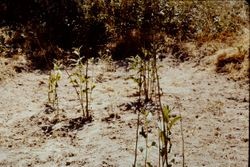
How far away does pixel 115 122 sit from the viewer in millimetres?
5336

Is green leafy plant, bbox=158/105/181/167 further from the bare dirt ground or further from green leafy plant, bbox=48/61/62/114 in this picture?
green leafy plant, bbox=48/61/62/114

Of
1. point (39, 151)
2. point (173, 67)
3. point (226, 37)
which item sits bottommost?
point (39, 151)

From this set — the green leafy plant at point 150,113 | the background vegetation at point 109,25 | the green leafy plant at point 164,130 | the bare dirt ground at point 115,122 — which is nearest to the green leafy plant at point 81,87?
the bare dirt ground at point 115,122

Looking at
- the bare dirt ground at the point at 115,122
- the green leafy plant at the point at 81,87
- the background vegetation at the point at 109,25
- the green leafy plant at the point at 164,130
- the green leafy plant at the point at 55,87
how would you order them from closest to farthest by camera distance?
1. the green leafy plant at the point at 164,130
2. the bare dirt ground at the point at 115,122
3. the green leafy plant at the point at 81,87
4. the green leafy plant at the point at 55,87
5. the background vegetation at the point at 109,25

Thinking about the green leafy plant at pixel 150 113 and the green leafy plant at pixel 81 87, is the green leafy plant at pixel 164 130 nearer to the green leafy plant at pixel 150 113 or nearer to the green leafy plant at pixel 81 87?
the green leafy plant at pixel 150 113

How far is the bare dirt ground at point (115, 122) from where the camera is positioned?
448 centimetres

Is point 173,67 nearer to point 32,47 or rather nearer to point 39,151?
point 32,47

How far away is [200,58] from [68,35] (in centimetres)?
270

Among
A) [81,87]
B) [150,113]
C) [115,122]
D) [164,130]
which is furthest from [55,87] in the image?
[164,130]

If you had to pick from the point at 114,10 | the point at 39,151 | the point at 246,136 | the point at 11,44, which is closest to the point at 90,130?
the point at 39,151

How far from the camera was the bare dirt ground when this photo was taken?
4484 millimetres

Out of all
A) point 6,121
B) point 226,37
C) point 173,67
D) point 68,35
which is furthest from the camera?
point 68,35

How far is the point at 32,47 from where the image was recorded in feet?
27.6

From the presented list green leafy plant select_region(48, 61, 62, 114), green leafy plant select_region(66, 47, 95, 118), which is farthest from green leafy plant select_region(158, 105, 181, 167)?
green leafy plant select_region(48, 61, 62, 114)
